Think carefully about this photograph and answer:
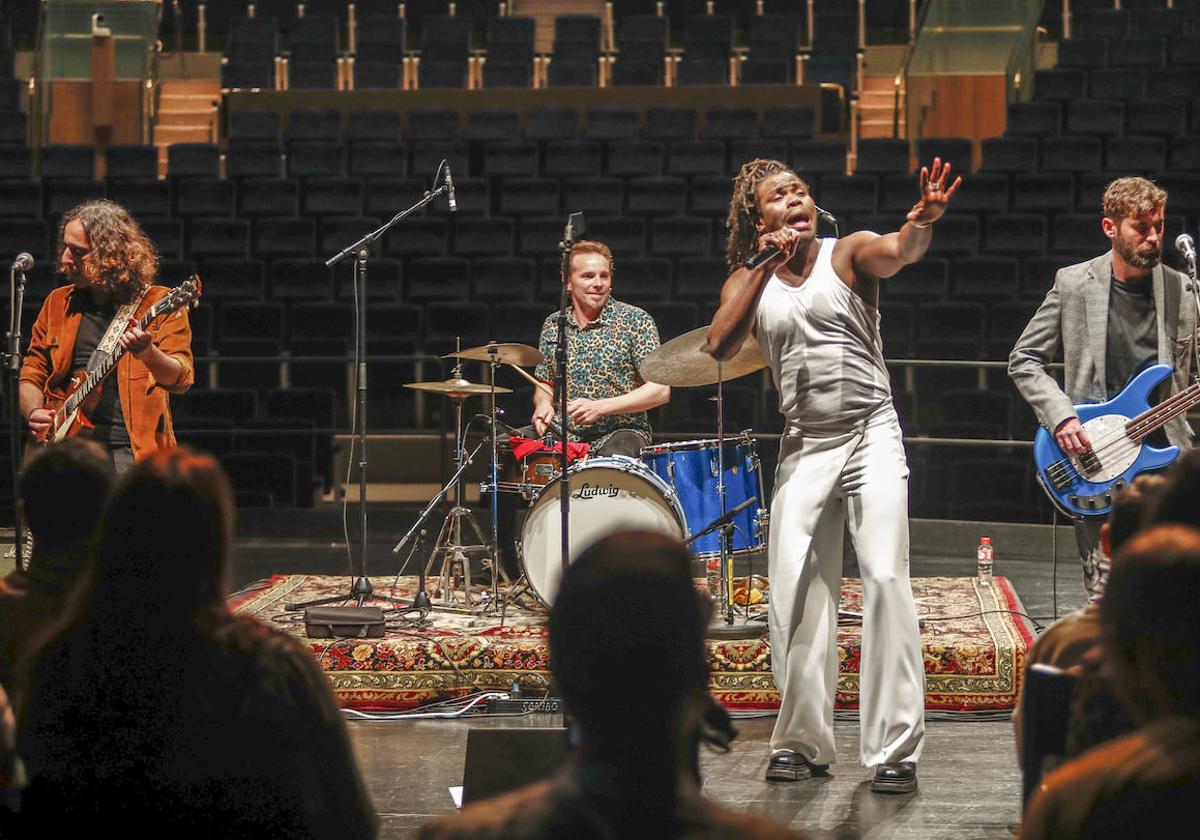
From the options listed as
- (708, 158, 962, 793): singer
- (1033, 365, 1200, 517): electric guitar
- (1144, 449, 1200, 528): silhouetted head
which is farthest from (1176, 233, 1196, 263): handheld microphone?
(1144, 449, 1200, 528): silhouetted head

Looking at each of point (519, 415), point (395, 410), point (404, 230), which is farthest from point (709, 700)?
point (404, 230)

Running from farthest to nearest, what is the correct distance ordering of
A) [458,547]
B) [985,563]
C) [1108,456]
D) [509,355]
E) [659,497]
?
[985,563]
[458,547]
[509,355]
[659,497]
[1108,456]

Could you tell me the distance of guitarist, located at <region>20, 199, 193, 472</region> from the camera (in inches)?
185

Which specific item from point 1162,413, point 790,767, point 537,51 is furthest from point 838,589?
point 537,51

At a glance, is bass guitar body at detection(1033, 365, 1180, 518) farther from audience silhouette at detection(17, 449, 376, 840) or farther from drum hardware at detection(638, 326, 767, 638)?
audience silhouette at detection(17, 449, 376, 840)

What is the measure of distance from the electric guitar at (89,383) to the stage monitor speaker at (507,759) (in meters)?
2.03

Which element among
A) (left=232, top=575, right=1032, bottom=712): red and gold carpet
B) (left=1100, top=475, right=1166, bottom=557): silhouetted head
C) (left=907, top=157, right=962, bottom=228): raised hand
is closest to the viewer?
(left=1100, top=475, right=1166, bottom=557): silhouetted head

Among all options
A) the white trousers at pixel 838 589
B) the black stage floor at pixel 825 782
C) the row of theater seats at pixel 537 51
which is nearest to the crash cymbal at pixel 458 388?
the black stage floor at pixel 825 782

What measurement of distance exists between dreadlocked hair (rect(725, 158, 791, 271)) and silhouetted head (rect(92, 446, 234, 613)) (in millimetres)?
2583

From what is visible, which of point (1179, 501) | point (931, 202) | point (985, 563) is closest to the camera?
point (1179, 501)

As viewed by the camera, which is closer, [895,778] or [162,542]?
[162,542]

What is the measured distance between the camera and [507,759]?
3.25 m

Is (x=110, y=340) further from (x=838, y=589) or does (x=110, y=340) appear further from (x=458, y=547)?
(x=838, y=589)

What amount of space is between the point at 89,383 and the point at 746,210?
83.0 inches
